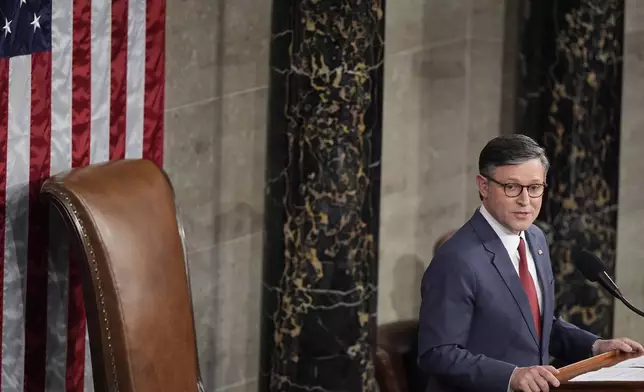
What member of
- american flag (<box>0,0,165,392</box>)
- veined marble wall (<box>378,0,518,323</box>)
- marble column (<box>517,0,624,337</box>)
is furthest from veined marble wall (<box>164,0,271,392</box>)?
marble column (<box>517,0,624,337</box>)

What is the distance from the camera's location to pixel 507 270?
365 centimetres

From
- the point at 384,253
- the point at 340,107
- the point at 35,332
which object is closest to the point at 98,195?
the point at 35,332

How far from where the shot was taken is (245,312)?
5773mm

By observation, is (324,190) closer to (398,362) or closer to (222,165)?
(222,165)

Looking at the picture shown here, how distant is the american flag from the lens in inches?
162

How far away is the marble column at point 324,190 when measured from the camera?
5289mm

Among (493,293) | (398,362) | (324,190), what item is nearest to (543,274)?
(493,293)

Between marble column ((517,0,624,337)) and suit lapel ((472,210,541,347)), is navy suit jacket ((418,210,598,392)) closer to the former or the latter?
suit lapel ((472,210,541,347))

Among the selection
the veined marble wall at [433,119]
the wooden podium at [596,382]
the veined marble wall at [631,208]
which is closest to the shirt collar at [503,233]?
the wooden podium at [596,382]

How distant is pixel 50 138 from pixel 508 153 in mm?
1597

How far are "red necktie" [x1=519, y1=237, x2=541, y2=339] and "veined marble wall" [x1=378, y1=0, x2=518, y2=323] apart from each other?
98.4 inches

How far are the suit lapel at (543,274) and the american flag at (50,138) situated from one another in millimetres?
1624

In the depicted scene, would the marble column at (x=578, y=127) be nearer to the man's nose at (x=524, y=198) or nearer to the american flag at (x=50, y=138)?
the american flag at (x=50, y=138)

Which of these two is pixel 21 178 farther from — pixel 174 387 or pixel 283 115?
pixel 283 115
